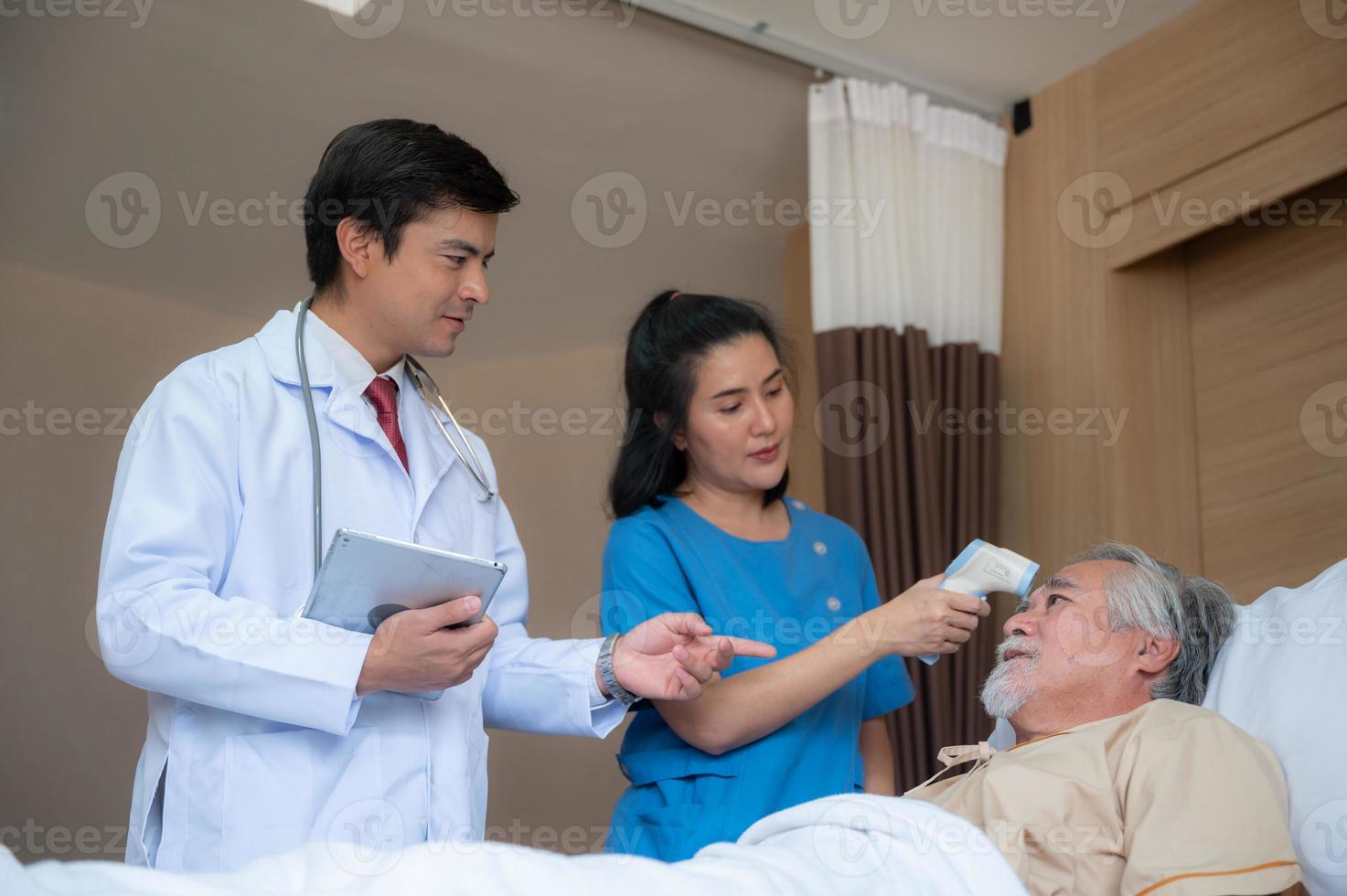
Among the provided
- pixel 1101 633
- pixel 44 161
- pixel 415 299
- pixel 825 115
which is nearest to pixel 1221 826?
pixel 1101 633

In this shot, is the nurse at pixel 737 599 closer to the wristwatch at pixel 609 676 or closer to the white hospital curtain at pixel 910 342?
the wristwatch at pixel 609 676

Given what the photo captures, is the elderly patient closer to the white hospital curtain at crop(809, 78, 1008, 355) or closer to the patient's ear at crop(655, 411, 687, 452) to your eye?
the patient's ear at crop(655, 411, 687, 452)

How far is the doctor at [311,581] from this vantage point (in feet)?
5.44

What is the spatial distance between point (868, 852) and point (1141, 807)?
38cm

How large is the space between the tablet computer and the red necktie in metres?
0.34

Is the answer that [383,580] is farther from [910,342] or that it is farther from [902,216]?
[902,216]

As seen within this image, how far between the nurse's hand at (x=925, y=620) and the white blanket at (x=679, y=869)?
21.0 inches

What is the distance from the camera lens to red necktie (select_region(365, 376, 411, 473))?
201 cm

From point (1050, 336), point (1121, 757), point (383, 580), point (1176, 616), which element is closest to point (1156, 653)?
point (1176, 616)

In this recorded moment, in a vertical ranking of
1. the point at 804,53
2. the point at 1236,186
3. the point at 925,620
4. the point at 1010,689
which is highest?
the point at 804,53

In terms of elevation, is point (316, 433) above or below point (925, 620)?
above

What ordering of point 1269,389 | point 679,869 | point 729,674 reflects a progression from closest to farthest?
point 679,869 → point 729,674 → point 1269,389

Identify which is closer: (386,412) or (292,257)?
(386,412)

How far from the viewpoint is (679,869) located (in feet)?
4.49
